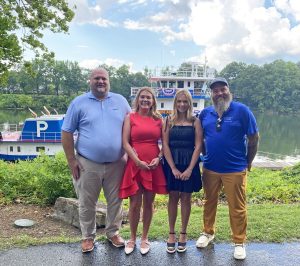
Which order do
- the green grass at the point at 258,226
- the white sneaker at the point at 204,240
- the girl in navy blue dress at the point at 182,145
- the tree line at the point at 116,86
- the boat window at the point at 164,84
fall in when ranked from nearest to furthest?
the girl in navy blue dress at the point at 182,145 < the white sneaker at the point at 204,240 < the green grass at the point at 258,226 < the boat window at the point at 164,84 < the tree line at the point at 116,86

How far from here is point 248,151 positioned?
4.16 m

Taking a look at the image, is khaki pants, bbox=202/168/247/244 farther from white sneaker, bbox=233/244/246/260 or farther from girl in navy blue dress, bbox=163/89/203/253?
girl in navy blue dress, bbox=163/89/203/253

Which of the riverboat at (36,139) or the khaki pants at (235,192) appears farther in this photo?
the riverboat at (36,139)

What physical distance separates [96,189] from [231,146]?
163 cm

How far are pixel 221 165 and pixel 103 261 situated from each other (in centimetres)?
171

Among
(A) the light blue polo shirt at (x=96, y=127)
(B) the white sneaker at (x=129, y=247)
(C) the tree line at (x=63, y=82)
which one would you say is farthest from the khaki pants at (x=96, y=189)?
(C) the tree line at (x=63, y=82)

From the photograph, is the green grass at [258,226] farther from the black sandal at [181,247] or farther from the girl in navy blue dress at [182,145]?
the girl in navy blue dress at [182,145]

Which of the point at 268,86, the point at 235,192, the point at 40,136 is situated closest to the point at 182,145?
the point at 235,192

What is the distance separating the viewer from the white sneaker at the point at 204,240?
4254 mm

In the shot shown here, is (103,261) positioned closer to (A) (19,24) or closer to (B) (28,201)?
(B) (28,201)

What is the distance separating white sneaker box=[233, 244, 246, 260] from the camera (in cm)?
399

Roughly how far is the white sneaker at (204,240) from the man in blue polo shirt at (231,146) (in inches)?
1.0

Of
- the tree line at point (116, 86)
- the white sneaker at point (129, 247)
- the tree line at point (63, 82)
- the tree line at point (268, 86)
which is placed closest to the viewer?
the white sneaker at point (129, 247)

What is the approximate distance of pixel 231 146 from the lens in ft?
13.1
